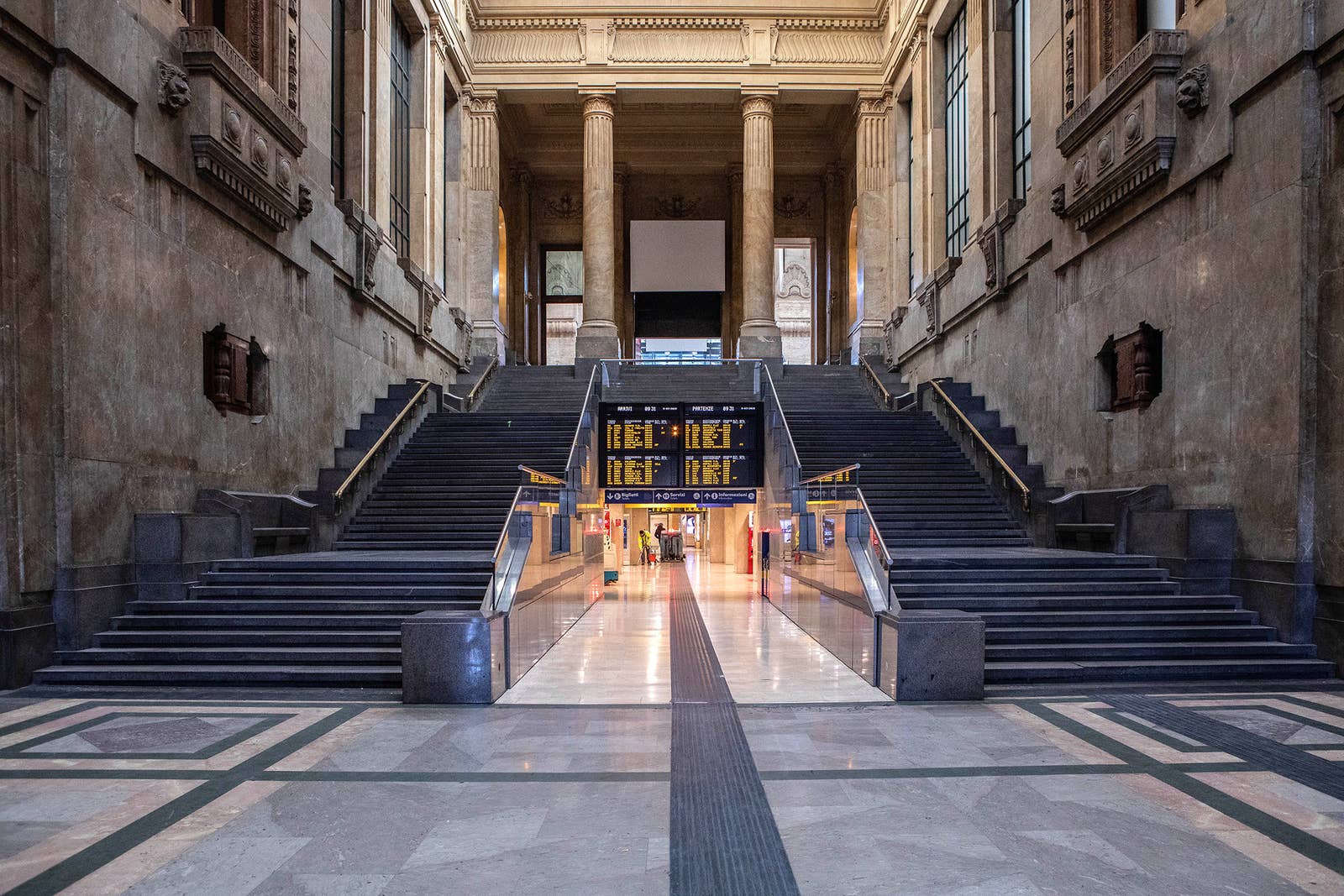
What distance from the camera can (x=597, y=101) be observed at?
2773 cm

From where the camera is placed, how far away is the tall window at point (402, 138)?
21438 millimetres

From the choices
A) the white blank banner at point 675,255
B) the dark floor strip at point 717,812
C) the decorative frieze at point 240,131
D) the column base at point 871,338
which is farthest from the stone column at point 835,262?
the dark floor strip at point 717,812

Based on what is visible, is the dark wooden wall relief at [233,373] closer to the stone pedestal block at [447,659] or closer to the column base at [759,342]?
the stone pedestal block at [447,659]

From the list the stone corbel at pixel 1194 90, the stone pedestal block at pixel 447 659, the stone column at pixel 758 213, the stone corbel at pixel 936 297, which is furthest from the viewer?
the stone column at pixel 758 213

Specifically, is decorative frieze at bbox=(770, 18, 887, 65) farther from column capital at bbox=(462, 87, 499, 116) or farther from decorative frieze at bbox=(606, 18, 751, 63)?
column capital at bbox=(462, 87, 499, 116)

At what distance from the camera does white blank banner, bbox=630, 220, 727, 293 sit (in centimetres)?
3503

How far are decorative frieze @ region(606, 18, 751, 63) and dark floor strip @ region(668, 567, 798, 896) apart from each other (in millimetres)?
23485

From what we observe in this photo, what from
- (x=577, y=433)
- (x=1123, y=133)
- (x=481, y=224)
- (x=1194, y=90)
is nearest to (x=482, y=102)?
(x=481, y=224)

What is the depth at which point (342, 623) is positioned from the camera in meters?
9.52

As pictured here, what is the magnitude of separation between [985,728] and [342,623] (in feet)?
20.3

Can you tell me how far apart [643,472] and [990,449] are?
7.28 metres

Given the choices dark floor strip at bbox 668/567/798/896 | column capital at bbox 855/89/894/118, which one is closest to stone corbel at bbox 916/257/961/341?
column capital at bbox 855/89/894/118

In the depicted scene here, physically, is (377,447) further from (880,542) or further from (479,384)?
(880,542)

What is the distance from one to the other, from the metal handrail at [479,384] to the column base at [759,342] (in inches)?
Result: 271
